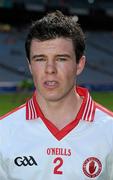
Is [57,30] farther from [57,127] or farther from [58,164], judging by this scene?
[58,164]

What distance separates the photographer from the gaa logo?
7.44ft

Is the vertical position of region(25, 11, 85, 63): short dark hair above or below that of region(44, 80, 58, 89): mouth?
above

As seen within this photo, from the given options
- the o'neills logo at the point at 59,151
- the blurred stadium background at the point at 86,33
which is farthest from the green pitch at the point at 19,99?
the o'neills logo at the point at 59,151

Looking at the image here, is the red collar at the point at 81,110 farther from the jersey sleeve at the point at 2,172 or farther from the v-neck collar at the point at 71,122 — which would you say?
the jersey sleeve at the point at 2,172

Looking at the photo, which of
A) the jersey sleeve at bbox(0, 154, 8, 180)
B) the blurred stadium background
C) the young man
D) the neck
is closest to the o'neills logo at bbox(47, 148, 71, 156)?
the young man

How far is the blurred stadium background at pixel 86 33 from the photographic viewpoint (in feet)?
52.3

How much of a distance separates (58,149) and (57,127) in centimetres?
11

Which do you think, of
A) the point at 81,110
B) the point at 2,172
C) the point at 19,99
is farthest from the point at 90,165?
the point at 19,99

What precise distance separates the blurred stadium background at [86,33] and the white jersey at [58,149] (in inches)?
453

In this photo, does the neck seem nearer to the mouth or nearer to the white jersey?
the white jersey

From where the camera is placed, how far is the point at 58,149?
7.42 ft

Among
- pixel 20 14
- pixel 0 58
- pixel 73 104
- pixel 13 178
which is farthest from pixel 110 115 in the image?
pixel 20 14

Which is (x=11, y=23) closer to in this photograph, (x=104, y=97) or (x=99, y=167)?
(x=104, y=97)

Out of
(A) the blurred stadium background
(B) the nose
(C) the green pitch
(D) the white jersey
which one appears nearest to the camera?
(B) the nose
